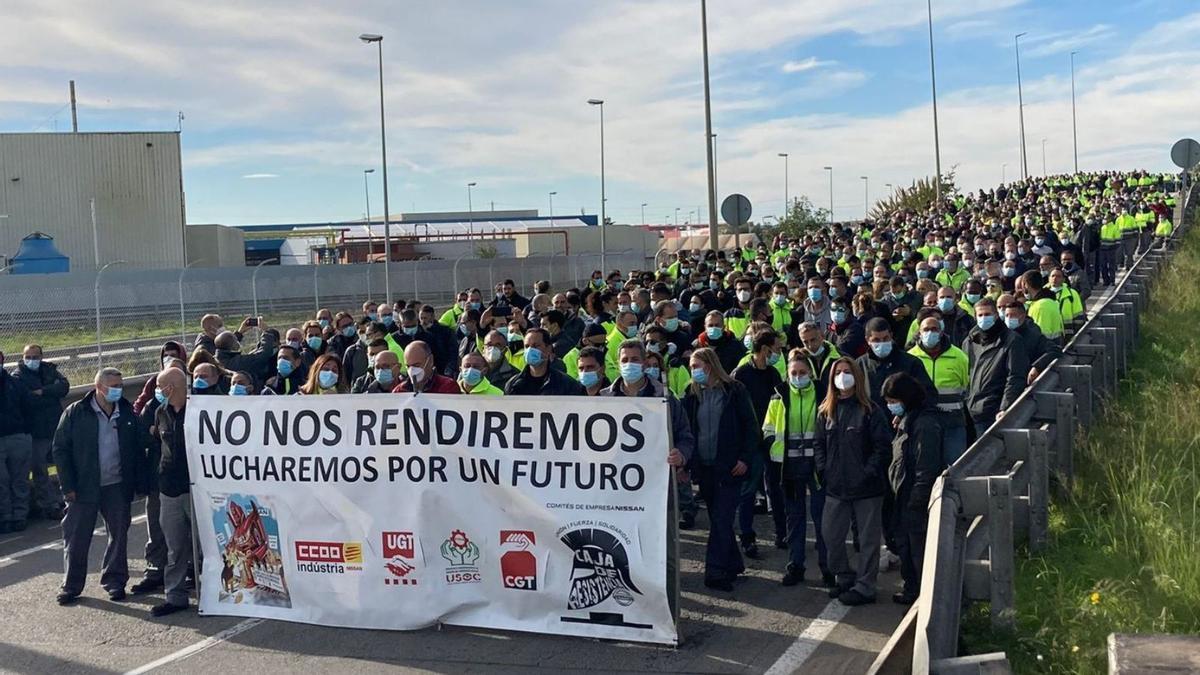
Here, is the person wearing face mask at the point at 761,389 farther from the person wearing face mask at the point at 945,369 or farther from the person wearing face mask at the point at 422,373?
the person wearing face mask at the point at 422,373

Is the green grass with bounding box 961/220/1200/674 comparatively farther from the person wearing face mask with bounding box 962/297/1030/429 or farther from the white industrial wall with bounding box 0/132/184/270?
the white industrial wall with bounding box 0/132/184/270

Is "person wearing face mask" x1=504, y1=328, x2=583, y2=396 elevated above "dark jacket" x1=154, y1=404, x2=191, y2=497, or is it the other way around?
"person wearing face mask" x1=504, y1=328, x2=583, y2=396

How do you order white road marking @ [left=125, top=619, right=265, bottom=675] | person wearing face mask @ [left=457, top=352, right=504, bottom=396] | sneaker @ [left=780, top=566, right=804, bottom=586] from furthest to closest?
person wearing face mask @ [left=457, top=352, right=504, bottom=396] < sneaker @ [left=780, top=566, right=804, bottom=586] < white road marking @ [left=125, top=619, right=265, bottom=675]

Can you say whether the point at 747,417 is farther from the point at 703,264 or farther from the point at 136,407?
the point at 703,264

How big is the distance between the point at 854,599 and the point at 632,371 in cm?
217

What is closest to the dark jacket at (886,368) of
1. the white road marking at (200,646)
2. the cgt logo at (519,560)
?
the cgt logo at (519,560)

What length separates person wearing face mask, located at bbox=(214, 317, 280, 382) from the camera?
12.5 metres

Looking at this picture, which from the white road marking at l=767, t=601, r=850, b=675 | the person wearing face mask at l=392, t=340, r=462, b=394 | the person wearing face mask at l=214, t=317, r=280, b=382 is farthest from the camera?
the person wearing face mask at l=214, t=317, r=280, b=382

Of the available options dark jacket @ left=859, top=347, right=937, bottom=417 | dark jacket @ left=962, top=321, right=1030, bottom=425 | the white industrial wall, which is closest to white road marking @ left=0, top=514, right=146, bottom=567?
dark jacket @ left=859, top=347, right=937, bottom=417

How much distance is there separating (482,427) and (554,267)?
3067 cm

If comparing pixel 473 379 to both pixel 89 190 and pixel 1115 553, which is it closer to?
pixel 1115 553

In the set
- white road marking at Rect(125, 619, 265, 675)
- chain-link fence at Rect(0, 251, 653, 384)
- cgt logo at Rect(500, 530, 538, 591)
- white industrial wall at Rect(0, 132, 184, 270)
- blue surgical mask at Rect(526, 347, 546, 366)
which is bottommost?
white road marking at Rect(125, 619, 265, 675)

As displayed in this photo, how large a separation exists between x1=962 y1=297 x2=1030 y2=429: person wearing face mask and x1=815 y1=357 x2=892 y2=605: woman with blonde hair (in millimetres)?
2276

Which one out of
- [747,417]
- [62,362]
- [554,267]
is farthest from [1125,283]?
[554,267]
